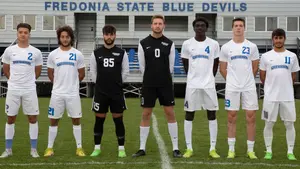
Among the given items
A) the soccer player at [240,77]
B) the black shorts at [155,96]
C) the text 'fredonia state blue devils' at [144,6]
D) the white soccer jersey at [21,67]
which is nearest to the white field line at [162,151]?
the black shorts at [155,96]

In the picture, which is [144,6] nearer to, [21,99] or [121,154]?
[21,99]

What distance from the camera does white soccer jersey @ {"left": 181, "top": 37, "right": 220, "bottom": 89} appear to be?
8.71 m

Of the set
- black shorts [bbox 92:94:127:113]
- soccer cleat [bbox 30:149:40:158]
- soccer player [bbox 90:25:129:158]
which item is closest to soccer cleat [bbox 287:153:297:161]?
soccer player [bbox 90:25:129:158]

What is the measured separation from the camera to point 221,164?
803 centimetres

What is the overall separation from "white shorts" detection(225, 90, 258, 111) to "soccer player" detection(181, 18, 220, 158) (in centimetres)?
23

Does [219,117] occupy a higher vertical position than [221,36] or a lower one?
lower

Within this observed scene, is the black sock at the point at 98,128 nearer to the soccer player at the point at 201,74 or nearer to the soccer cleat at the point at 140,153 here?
the soccer cleat at the point at 140,153

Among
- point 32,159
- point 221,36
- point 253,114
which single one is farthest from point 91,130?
point 221,36

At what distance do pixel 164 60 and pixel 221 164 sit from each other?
1.98 meters

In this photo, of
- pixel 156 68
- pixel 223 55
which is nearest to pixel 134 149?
pixel 156 68

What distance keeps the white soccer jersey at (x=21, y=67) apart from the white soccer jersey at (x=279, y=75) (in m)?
3.93

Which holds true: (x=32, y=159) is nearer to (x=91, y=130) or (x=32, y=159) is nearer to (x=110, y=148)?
(x=110, y=148)

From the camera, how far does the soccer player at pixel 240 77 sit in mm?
8594

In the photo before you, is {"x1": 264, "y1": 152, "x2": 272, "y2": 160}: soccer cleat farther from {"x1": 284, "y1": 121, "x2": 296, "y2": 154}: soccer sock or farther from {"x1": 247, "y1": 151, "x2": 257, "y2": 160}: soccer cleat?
{"x1": 284, "y1": 121, "x2": 296, "y2": 154}: soccer sock
